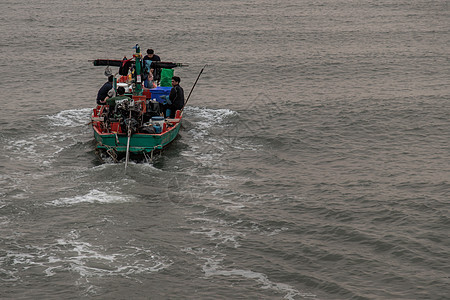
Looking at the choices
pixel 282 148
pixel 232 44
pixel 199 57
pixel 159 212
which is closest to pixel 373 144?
pixel 282 148

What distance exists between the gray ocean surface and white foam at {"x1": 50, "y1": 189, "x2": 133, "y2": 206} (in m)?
0.07

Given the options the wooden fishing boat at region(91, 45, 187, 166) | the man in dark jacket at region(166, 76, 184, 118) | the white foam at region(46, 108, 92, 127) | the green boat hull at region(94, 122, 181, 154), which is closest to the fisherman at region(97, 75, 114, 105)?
the wooden fishing boat at region(91, 45, 187, 166)

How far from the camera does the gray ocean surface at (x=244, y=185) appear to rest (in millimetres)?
16406

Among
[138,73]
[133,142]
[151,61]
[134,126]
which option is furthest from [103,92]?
[133,142]

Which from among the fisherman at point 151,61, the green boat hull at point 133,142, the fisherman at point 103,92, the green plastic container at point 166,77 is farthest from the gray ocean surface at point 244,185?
the fisherman at point 151,61

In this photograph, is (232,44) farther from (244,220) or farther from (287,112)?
(244,220)

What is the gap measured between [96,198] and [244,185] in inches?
205

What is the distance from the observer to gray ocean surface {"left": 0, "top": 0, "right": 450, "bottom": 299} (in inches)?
646

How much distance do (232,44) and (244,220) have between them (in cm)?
3289

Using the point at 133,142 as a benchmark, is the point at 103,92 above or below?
above

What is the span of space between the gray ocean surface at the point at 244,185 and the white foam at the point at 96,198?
0.07 metres

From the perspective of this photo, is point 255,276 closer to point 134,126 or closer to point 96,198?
point 96,198

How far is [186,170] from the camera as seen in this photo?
78.4 feet

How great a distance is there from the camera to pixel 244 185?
22484 mm
